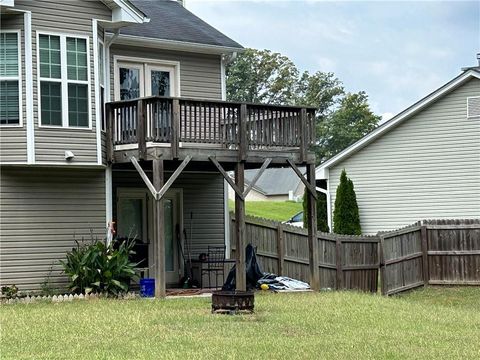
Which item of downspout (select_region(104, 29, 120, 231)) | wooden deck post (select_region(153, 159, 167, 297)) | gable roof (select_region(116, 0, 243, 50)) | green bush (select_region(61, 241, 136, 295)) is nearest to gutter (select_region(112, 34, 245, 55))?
gable roof (select_region(116, 0, 243, 50))

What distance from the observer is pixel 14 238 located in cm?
1611

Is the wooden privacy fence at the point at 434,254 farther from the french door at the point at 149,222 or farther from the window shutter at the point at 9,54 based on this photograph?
the window shutter at the point at 9,54

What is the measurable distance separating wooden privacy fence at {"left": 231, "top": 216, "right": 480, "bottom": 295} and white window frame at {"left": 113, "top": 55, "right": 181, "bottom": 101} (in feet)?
11.7

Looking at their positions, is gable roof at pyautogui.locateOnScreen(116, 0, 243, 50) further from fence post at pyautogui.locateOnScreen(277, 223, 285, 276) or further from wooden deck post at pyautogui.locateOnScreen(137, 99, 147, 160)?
fence post at pyautogui.locateOnScreen(277, 223, 285, 276)

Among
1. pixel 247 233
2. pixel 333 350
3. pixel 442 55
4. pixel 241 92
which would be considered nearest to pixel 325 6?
pixel 442 55

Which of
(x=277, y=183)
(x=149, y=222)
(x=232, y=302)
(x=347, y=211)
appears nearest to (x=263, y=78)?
(x=277, y=183)

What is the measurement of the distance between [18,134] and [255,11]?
13878 mm

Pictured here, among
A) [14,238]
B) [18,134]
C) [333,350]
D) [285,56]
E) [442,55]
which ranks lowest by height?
[333,350]

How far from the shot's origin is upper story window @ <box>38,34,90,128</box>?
1577 centimetres

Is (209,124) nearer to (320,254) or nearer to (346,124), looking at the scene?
(320,254)

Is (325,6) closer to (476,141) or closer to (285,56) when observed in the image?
(476,141)

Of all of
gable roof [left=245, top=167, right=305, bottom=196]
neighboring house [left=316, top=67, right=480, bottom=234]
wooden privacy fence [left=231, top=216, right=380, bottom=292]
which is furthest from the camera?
gable roof [left=245, top=167, right=305, bottom=196]

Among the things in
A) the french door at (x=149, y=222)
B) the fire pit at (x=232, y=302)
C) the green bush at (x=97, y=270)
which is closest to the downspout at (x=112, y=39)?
the french door at (x=149, y=222)

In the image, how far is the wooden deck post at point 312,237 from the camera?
→ 17.6 m
